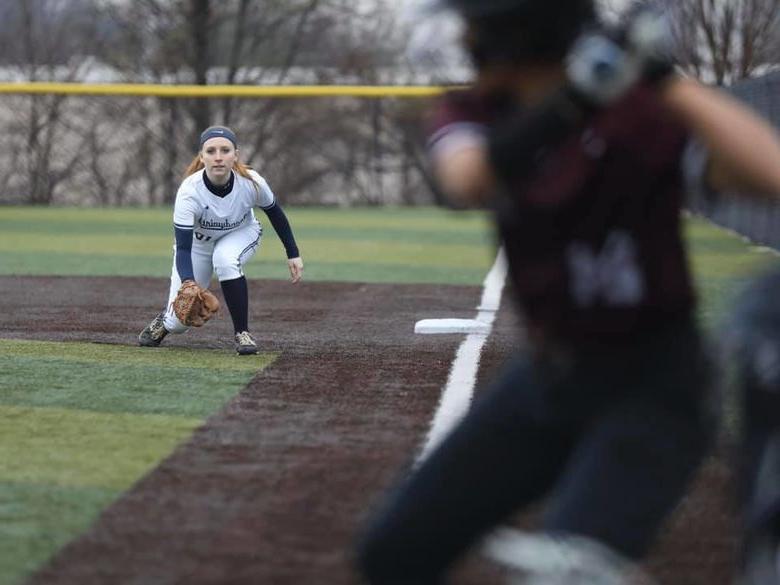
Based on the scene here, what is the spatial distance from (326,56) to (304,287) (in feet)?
86.7

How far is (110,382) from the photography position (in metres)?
8.56

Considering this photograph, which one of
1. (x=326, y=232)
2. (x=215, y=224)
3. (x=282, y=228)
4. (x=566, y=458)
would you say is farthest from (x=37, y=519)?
(x=326, y=232)

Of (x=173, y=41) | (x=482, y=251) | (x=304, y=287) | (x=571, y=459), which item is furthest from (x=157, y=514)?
(x=173, y=41)

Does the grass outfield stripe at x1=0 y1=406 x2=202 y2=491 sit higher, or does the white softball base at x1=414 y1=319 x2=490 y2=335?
the grass outfield stripe at x1=0 y1=406 x2=202 y2=491

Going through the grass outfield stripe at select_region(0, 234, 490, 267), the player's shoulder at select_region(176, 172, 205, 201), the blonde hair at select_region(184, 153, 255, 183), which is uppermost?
the blonde hair at select_region(184, 153, 255, 183)

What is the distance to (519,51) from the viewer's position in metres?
3.39

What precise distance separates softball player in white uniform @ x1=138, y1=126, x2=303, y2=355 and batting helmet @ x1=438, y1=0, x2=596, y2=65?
655 cm

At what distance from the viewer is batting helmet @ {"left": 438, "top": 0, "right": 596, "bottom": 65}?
336cm

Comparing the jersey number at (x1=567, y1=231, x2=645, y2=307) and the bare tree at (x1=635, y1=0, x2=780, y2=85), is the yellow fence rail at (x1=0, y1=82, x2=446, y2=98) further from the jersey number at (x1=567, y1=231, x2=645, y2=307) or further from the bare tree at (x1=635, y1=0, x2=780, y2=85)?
the jersey number at (x1=567, y1=231, x2=645, y2=307)

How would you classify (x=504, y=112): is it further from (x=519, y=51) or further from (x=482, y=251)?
(x=482, y=251)

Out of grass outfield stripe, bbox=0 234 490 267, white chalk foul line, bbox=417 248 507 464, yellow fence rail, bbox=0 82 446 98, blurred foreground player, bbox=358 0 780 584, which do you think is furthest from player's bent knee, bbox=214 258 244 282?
yellow fence rail, bbox=0 82 446 98

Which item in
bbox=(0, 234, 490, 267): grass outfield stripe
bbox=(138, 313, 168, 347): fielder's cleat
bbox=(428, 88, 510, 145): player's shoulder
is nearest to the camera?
bbox=(428, 88, 510, 145): player's shoulder

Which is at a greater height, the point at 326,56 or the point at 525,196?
the point at 525,196

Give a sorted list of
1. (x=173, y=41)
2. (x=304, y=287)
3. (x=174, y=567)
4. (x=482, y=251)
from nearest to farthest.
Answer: (x=174, y=567), (x=304, y=287), (x=482, y=251), (x=173, y=41)
